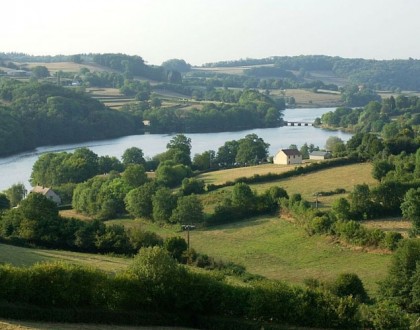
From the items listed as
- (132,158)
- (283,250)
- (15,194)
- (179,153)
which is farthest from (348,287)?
(132,158)

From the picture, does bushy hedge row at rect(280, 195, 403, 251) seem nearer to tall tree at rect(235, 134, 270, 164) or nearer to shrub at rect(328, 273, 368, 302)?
shrub at rect(328, 273, 368, 302)

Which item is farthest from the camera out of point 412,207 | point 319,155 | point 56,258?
point 319,155

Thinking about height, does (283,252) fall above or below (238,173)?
above

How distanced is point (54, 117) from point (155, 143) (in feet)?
59.6

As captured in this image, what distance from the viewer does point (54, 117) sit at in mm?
100000

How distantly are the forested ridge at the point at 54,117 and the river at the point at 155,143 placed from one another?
333 centimetres

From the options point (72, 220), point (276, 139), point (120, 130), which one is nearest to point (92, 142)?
point (120, 130)

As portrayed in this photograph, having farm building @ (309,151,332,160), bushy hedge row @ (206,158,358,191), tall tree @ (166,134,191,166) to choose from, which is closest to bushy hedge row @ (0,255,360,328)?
bushy hedge row @ (206,158,358,191)

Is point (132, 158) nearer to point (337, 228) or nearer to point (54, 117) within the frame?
point (337, 228)

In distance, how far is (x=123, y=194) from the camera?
42.4 m

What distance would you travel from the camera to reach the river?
68062mm

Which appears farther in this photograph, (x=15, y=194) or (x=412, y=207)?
(x=15, y=194)

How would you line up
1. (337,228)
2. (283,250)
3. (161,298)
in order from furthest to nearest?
(337,228) < (283,250) < (161,298)

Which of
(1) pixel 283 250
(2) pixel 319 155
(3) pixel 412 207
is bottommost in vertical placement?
(2) pixel 319 155
